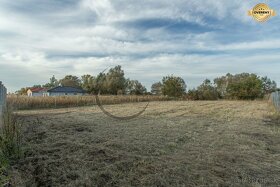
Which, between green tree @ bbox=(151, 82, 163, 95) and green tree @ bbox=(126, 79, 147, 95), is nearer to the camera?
green tree @ bbox=(126, 79, 147, 95)

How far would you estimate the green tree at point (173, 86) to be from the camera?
4551 cm

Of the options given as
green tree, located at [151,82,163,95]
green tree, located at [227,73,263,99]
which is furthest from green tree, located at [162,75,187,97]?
green tree, located at [227,73,263,99]

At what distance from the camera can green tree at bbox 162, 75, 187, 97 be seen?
149 feet

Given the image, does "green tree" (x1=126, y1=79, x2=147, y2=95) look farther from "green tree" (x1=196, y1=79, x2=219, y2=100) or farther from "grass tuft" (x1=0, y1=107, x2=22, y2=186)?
"grass tuft" (x1=0, y1=107, x2=22, y2=186)

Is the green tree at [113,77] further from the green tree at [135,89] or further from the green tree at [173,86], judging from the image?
the green tree at [173,86]

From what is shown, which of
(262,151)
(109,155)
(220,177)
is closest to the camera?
(220,177)

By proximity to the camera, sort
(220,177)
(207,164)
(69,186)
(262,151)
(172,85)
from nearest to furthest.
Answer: (69,186) → (220,177) → (207,164) → (262,151) → (172,85)

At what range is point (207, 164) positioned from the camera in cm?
521

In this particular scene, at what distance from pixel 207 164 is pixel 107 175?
5.89ft

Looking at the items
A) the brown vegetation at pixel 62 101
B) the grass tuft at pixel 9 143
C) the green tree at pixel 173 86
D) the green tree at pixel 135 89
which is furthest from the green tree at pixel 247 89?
the grass tuft at pixel 9 143

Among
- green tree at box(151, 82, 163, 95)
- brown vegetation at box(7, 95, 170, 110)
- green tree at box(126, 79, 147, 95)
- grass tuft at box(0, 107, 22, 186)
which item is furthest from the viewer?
green tree at box(151, 82, 163, 95)

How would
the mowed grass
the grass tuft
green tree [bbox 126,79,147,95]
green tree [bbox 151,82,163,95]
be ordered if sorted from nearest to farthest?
the mowed grass → the grass tuft → green tree [bbox 126,79,147,95] → green tree [bbox 151,82,163,95]

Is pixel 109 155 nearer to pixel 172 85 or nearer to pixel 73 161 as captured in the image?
pixel 73 161

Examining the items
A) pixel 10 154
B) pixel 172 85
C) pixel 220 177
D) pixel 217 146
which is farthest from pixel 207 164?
pixel 172 85
